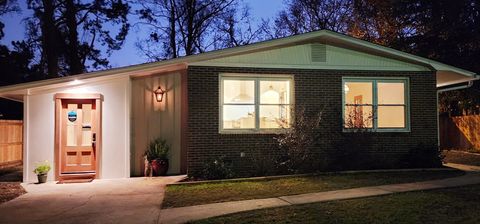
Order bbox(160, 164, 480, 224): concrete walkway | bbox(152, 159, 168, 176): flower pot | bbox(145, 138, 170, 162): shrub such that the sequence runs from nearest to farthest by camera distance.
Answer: bbox(160, 164, 480, 224): concrete walkway, bbox(152, 159, 168, 176): flower pot, bbox(145, 138, 170, 162): shrub

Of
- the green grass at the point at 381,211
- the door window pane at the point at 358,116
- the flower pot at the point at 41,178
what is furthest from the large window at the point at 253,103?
the flower pot at the point at 41,178

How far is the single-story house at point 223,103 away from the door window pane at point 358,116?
0.11ft

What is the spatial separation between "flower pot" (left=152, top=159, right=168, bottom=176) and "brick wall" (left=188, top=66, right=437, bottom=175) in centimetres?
111

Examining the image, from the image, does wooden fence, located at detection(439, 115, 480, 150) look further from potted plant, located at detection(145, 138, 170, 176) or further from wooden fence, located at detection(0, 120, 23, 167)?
wooden fence, located at detection(0, 120, 23, 167)

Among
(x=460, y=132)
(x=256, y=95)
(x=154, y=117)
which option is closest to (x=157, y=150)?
(x=154, y=117)

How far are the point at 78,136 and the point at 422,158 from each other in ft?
33.2

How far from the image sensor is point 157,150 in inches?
508

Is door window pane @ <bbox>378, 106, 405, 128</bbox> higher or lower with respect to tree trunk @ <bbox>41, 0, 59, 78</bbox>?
lower

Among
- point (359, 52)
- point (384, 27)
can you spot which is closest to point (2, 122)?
point (359, 52)

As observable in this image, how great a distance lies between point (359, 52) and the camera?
44.8 feet

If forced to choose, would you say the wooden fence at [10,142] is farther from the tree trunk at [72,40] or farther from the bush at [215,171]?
the tree trunk at [72,40]

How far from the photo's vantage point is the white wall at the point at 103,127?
12414mm


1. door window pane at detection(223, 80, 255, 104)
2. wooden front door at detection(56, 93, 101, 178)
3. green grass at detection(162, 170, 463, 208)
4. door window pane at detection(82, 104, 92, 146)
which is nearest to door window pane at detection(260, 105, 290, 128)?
door window pane at detection(223, 80, 255, 104)

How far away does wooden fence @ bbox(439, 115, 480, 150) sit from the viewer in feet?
69.0
